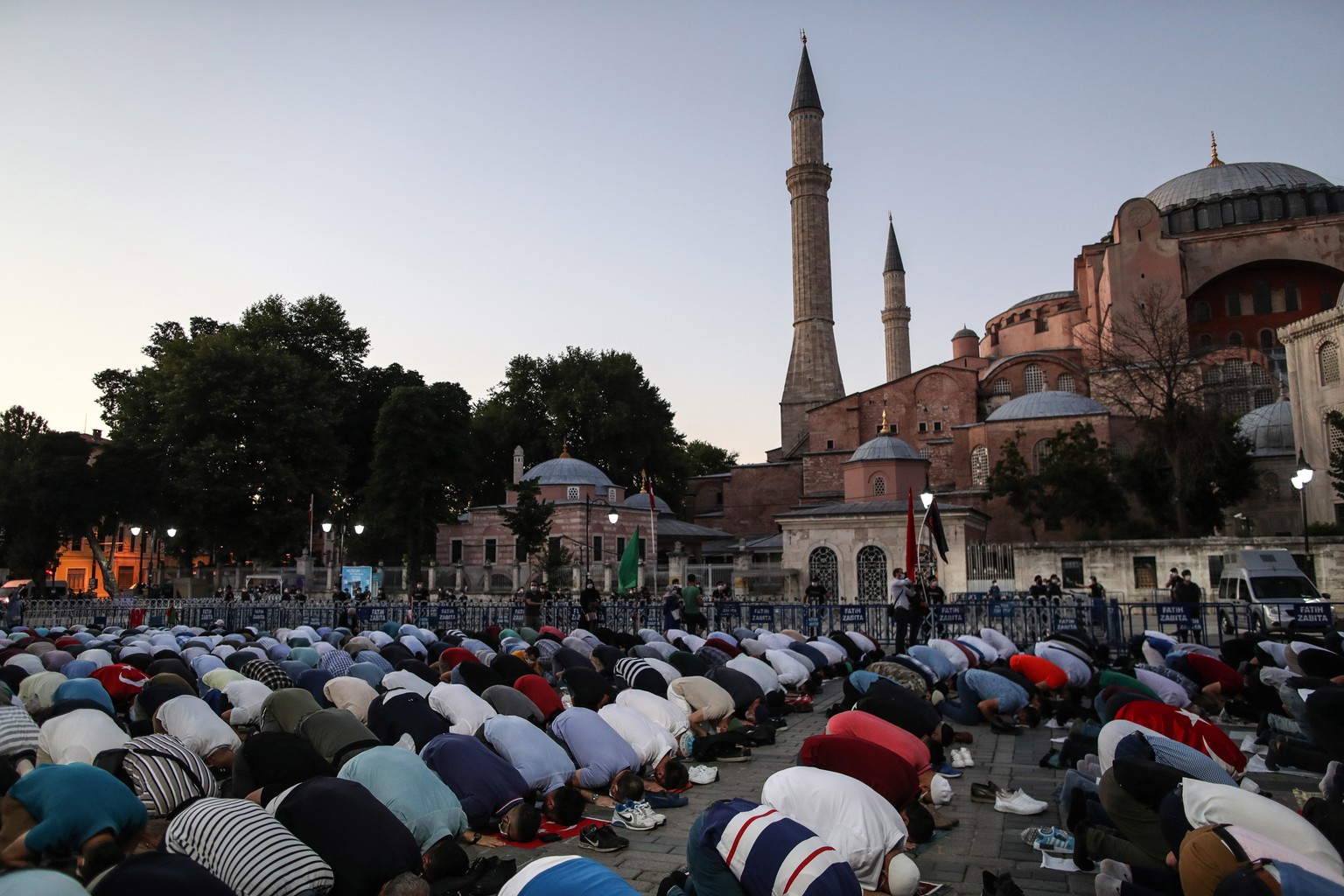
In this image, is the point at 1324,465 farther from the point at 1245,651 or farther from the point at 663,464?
the point at 663,464

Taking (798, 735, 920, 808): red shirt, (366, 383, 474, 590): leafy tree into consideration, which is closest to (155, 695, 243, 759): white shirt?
(798, 735, 920, 808): red shirt

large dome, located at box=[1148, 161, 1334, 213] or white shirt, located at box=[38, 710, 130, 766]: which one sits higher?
large dome, located at box=[1148, 161, 1334, 213]

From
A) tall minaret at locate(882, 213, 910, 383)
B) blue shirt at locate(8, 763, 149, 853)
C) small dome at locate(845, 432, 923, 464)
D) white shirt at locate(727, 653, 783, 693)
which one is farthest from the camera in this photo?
tall minaret at locate(882, 213, 910, 383)

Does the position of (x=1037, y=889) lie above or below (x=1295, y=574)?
below

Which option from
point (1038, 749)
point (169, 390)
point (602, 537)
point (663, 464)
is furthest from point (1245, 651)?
point (663, 464)

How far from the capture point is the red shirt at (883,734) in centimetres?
625

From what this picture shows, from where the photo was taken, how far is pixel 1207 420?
92.4 ft

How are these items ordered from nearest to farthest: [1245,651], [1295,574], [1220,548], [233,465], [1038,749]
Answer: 1. [1038,749]
2. [1245,651]
3. [1295,574]
4. [1220,548]
5. [233,465]

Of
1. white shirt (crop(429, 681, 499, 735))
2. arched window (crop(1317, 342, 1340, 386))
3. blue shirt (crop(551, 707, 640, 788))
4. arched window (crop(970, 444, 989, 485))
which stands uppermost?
arched window (crop(1317, 342, 1340, 386))

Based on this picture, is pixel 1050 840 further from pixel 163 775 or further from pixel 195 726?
pixel 195 726

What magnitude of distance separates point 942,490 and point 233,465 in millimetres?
27358

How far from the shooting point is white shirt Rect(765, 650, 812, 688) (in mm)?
11141

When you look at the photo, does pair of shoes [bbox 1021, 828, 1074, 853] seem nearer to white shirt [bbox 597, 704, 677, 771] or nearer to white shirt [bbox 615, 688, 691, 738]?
white shirt [bbox 597, 704, 677, 771]

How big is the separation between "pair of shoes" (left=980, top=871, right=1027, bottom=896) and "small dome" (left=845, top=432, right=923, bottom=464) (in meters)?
30.3
